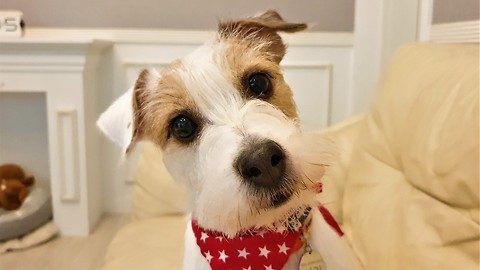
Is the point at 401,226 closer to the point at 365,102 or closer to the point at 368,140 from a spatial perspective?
Result: the point at 368,140

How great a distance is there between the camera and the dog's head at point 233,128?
103cm

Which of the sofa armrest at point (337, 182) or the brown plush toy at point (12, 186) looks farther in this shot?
the brown plush toy at point (12, 186)

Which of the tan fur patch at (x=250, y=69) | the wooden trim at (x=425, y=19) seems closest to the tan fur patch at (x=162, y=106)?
the tan fur patch at (x=250, y=69)

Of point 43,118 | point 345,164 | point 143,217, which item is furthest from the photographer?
point 43,118

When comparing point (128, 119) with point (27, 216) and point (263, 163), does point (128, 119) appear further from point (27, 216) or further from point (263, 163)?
point (27, 216)

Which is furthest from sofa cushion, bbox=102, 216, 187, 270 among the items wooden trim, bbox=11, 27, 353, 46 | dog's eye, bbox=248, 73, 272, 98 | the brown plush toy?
wooden trim, bbox=11, 27, 353, 46

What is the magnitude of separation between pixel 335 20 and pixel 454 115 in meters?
1.70

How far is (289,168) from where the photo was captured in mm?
1024

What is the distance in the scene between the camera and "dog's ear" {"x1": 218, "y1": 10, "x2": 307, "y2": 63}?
1361 millimetres

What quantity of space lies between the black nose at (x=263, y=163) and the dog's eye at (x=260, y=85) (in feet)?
0.89

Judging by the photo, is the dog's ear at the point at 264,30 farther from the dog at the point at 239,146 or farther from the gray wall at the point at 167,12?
the gray wall at the point at 167,12

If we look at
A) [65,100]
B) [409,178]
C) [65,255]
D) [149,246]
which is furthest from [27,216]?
[409,178]

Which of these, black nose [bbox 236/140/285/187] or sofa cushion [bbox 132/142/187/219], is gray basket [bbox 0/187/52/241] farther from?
black nose [bbox 236/140/285/187]

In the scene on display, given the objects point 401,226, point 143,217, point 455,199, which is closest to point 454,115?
point 455,199
